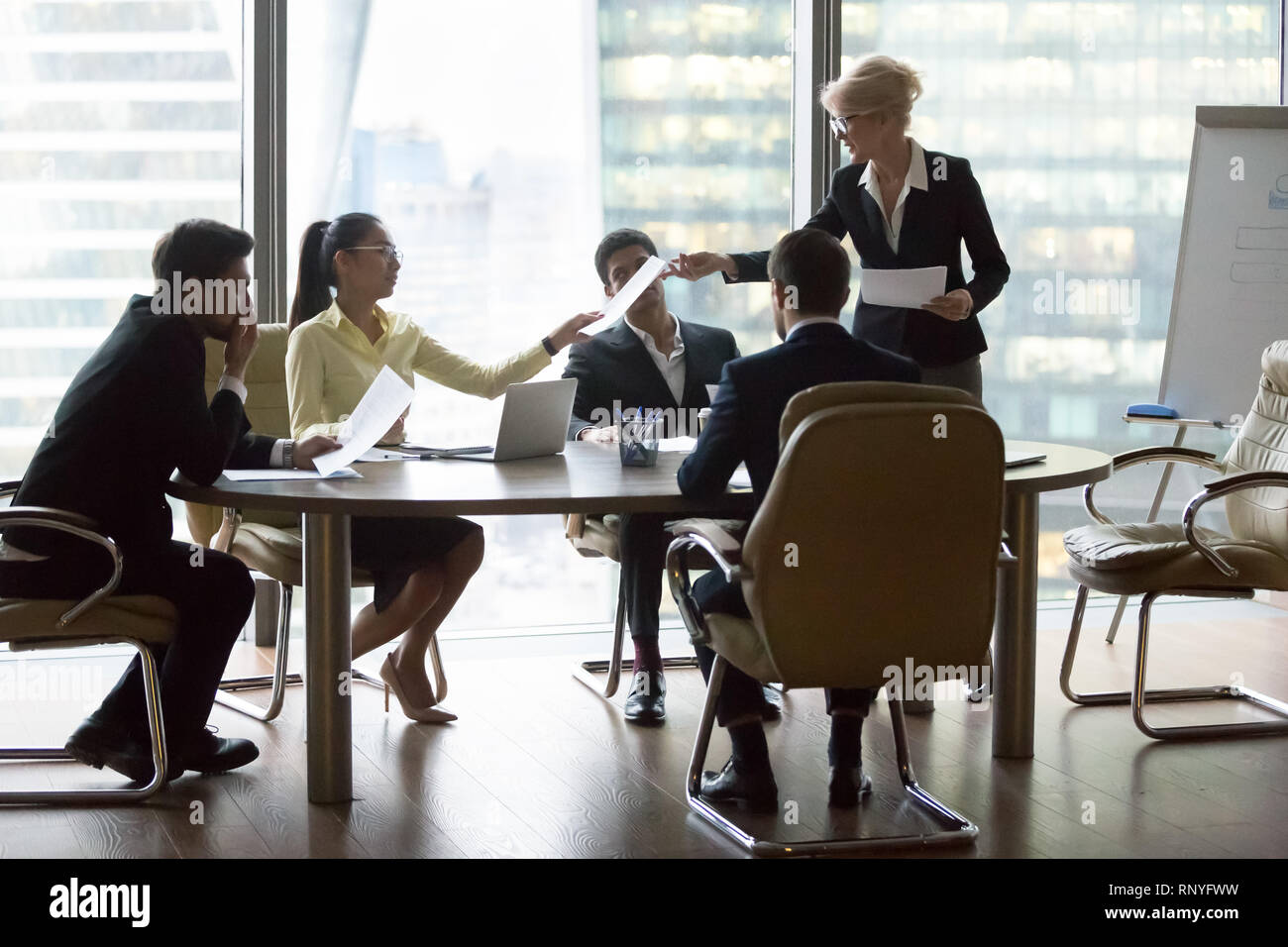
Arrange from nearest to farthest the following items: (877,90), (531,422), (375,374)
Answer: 1. (531,422)
2. (877,90)
3. (375,374)

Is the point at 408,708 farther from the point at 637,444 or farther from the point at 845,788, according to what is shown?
the point at 845,788

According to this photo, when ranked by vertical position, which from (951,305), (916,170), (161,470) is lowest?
(161,470)

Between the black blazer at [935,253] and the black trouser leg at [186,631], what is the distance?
175cm

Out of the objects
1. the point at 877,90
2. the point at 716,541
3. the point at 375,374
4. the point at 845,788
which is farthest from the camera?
the point at 375,374

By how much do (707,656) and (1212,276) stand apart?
2.62 meters

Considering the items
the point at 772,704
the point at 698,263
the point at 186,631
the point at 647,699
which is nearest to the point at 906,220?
the point at 698,263

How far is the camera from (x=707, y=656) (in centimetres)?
326

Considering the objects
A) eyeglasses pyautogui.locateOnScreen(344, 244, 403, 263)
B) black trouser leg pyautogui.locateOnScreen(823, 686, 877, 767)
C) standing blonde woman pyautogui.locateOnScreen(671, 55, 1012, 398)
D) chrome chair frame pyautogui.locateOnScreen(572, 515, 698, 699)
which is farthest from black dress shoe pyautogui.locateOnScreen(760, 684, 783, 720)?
eyeglasses pyautogui.locateOnScreen(344, 244, 403, 263)

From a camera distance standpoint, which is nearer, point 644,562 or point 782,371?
point 782,371

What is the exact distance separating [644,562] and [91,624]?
4.78 ft

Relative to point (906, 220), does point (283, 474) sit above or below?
below

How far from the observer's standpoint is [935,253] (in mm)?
3939

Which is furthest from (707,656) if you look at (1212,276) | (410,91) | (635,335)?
(1212,276)
